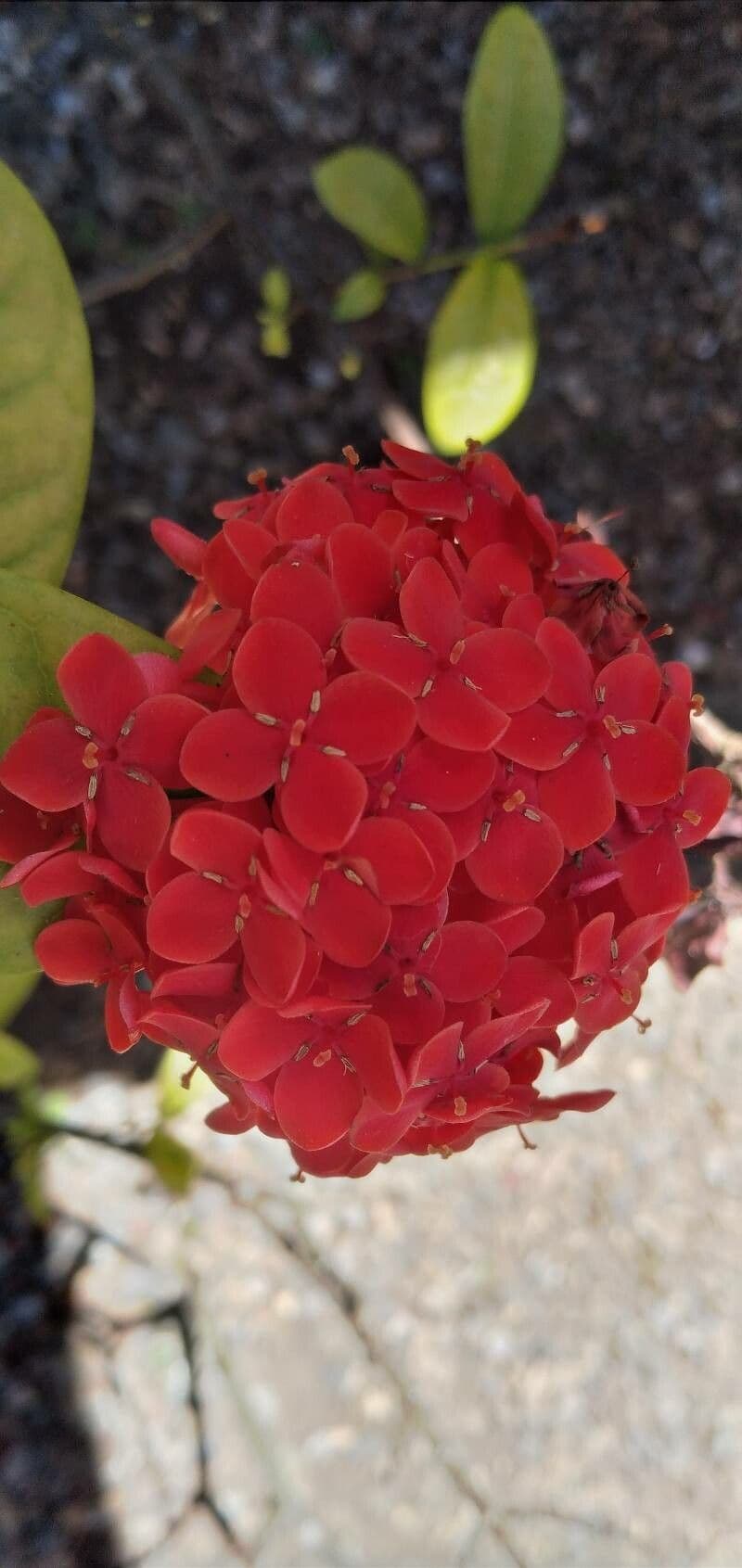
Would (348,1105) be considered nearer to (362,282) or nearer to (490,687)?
(490,687)

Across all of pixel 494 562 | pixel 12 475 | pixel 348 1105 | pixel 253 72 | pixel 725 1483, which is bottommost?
pixel 725 1483

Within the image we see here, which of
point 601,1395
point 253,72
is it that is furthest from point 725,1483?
point 253,72

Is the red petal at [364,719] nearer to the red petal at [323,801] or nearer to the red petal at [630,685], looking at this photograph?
the red petal at [323,801]

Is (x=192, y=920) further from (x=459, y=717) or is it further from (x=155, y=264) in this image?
(x=155, y=264)

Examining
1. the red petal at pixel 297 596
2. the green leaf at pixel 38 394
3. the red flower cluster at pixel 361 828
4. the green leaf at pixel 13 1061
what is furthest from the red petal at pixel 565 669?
the green leaf at pixel 13 1061

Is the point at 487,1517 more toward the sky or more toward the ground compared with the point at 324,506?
more toward the ground

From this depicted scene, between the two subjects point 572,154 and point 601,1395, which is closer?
point 572,154
